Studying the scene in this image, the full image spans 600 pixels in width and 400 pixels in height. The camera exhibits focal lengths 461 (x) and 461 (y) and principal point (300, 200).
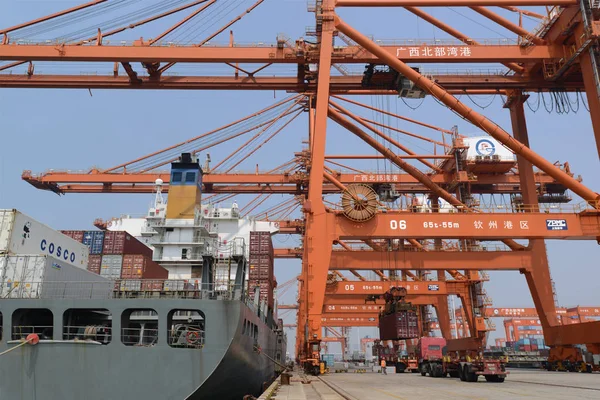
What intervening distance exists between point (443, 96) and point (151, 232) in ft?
58.9

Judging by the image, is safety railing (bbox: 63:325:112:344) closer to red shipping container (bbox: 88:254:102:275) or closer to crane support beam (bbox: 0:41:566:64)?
red shipping container (bbox: 88:254:102:275)

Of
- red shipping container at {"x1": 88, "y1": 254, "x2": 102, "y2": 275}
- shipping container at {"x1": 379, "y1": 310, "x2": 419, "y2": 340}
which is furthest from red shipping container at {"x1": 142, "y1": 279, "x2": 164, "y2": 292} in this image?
shipping container at {"x1": 379, "y1": 310, "x2": 419, "y2": 340}

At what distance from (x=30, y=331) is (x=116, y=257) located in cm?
734

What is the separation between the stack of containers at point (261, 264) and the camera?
23469 mm

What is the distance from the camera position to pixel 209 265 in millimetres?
13531

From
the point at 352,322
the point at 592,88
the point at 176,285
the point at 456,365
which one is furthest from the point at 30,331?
the point at 352,322

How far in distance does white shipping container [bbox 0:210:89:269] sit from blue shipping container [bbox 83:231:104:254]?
4750 millimetres

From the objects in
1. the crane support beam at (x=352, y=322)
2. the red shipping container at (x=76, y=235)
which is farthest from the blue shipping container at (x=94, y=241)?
the crane support beam at (x=352, y=322)

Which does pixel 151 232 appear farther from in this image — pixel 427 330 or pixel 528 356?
pixel 528 356

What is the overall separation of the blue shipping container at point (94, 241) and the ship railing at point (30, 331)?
767cm

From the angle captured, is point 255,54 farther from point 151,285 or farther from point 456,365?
point 456,365

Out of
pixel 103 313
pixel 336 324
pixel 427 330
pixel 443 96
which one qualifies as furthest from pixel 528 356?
pixel 103 313

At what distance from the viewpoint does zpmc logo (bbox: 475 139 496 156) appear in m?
29.2

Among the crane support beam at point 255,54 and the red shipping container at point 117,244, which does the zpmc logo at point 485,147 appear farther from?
the red shipping container at point 117,244
